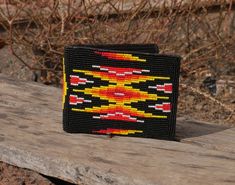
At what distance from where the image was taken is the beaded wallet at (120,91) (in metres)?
2.17

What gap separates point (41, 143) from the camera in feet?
7.07

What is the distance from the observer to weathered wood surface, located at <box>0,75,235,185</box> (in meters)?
1.88

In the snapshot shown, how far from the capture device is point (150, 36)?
3895mm

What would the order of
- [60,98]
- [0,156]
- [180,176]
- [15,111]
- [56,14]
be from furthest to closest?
[56,14] < [60,98] < [15,111] < [0,156] < [180,176]

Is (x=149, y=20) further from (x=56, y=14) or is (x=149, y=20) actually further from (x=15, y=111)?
(x=15, y=111)

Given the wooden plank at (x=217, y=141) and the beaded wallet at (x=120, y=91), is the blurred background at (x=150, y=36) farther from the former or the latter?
the beaded wallet at (x=120, y=91)

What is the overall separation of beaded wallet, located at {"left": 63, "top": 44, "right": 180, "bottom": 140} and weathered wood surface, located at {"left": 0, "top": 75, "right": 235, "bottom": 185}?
40 millimetres

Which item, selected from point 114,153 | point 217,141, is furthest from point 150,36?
point 114,153

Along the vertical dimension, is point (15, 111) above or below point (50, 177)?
above

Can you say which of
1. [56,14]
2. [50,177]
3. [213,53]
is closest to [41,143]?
[50,177]

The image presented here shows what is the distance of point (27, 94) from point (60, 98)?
0.42ft

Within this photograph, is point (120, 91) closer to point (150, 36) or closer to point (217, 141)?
point (217, 141)

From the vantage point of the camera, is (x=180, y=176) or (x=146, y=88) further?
(x=146, y=88)

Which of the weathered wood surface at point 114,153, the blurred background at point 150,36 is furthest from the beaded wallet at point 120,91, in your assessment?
Result: the blurred background at point 150,36
